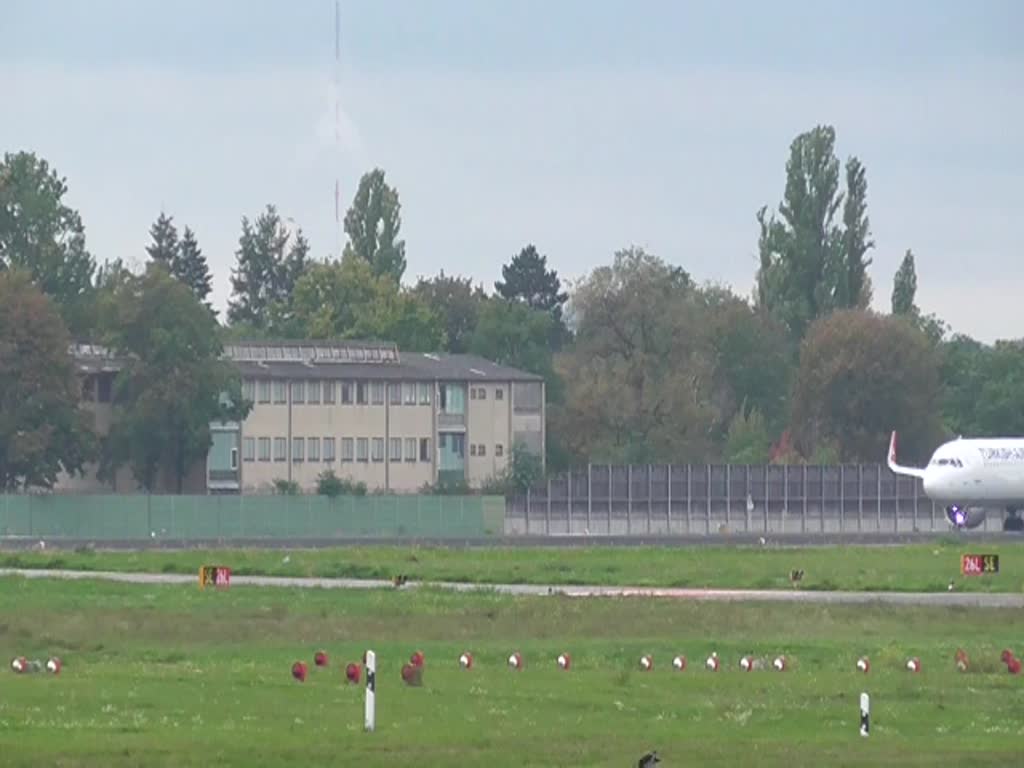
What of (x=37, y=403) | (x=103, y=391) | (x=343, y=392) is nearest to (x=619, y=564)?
(x=37, y=403)

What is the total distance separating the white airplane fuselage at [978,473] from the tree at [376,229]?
7476 cm

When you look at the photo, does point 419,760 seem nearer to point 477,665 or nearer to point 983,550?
point 477,665

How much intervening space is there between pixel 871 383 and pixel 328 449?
110 feet

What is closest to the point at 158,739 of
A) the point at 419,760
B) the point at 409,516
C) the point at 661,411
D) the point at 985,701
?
the point at 419,760

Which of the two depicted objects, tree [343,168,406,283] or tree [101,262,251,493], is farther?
tree [343,168,406,283]

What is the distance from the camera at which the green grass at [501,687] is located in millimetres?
26359

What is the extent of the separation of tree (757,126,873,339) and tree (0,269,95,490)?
52690 mm

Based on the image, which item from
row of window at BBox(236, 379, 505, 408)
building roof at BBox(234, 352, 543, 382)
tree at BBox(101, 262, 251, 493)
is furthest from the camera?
building roof at BBox(234, 352, 543, 382)

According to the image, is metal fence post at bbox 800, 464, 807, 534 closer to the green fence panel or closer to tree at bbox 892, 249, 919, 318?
the green fence panel

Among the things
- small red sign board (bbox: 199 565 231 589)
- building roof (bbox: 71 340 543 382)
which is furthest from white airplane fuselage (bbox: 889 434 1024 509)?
small red sign board (bbox: 199 565 231 589)

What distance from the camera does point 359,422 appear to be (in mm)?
123375

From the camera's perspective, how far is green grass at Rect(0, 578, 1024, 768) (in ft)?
86.5

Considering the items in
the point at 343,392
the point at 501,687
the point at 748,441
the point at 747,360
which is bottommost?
the point at 501,687

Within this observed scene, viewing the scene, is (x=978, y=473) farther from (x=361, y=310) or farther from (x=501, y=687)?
(x=501, y=687)
